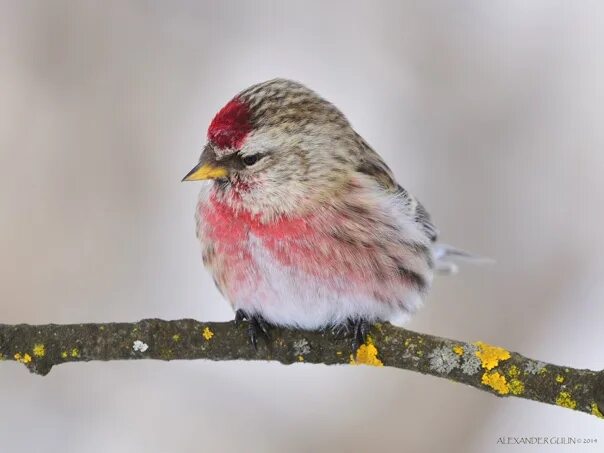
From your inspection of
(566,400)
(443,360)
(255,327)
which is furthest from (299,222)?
(566,400)

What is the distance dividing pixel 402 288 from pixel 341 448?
1488 mm

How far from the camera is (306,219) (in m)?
2.39

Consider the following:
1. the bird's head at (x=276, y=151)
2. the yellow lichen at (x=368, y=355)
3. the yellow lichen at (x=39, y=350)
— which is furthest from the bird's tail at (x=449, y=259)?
the yellow lichen at (x=39, y=350)

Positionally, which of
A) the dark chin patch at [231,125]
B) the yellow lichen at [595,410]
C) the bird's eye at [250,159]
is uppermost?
the dark chin patch at [231,125]

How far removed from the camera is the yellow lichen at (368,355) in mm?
2268

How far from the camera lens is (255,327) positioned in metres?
2.41

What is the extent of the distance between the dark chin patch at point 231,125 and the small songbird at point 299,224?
2 centimetres

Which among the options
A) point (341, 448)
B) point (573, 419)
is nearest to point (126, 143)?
point (341, 448)

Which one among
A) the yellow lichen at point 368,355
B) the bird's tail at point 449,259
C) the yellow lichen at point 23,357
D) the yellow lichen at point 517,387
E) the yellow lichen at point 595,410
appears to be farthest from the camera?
the bird's tail at point 449,259

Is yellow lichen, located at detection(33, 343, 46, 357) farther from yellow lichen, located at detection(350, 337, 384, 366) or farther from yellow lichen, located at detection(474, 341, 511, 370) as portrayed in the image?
yellow lichen, located at detection(474, 341, 511, 370)

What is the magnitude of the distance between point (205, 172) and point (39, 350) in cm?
58

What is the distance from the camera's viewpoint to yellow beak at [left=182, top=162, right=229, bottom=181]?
7.28 feet

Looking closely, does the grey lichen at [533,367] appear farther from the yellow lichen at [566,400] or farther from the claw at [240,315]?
the claw at [240,315]

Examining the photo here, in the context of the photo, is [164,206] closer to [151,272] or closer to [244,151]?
[151,272]
